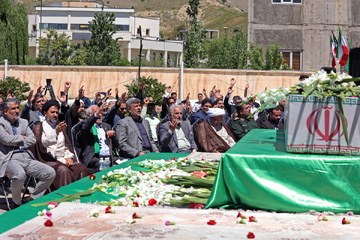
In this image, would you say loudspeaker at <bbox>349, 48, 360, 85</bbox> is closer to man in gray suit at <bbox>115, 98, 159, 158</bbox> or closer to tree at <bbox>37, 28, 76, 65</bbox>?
man in gray suit at <bbox>115, 98, 159, 158</bbox>

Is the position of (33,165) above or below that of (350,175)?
below

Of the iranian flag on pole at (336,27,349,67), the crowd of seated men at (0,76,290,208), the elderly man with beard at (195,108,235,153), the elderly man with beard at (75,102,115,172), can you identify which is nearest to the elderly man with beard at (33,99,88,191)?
the crowd of seated men at (0,76,290,208)

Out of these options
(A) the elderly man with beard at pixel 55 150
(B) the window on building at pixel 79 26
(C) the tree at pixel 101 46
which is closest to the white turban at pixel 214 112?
(A) the elderly man with beard at pixel 55 150

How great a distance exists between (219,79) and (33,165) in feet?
66.3

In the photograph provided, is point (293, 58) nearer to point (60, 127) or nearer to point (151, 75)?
point (151, 75)

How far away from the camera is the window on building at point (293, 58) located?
3112 centimetres

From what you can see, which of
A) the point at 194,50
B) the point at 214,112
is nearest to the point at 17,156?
the point at 214,112

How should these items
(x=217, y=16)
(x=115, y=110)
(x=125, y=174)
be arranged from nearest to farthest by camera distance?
(x=125, y=174)
(x=115, y=110)
(x=217, y=16)

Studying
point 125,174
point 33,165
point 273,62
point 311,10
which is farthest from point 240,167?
point 311,10

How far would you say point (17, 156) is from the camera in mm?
7727

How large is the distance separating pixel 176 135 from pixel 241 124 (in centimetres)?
161

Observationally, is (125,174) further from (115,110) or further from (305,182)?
(115,110)

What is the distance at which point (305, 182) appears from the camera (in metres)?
4.53

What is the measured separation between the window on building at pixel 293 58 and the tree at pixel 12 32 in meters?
20.2
